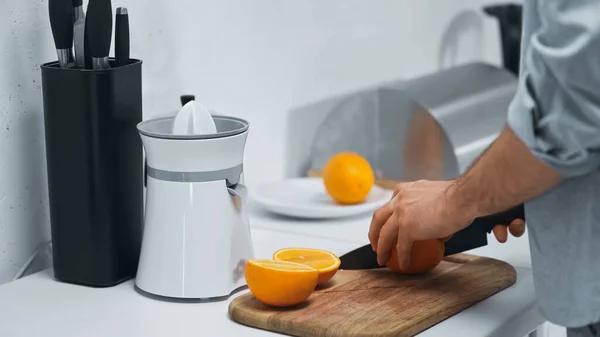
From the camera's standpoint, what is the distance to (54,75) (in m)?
1.08

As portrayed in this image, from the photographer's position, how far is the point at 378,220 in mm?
1128

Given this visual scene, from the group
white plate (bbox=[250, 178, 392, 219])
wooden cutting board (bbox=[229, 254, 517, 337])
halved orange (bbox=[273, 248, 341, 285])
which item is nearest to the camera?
wooden cutting board (bbox=[229, 254, 517, 337])

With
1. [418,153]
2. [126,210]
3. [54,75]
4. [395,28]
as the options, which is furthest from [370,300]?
[395,28]

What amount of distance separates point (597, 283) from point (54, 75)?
2.13ft

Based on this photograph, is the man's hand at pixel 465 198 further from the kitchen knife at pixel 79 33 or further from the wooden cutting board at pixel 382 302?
the kitchen knife at pixel 79 33

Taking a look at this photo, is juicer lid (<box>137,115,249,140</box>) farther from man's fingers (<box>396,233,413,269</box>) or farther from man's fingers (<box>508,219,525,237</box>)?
man's fingers (<box>508,219,525,237</box>)

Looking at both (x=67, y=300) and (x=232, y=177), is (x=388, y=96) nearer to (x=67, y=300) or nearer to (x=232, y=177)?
(x=232, y=177)

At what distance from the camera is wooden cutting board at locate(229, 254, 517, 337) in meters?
0.97

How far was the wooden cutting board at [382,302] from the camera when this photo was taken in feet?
3.18

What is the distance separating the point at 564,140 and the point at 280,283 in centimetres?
35

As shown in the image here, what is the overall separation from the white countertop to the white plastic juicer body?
1.1 inches

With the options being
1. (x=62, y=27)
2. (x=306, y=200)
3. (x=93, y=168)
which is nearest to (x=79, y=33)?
(x=62, y=27)

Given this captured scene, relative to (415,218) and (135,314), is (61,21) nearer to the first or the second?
(135,314)

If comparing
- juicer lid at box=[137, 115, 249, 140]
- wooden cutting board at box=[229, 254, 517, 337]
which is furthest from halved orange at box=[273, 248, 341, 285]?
juicer lid at box=[137, 115, 249, 140]
